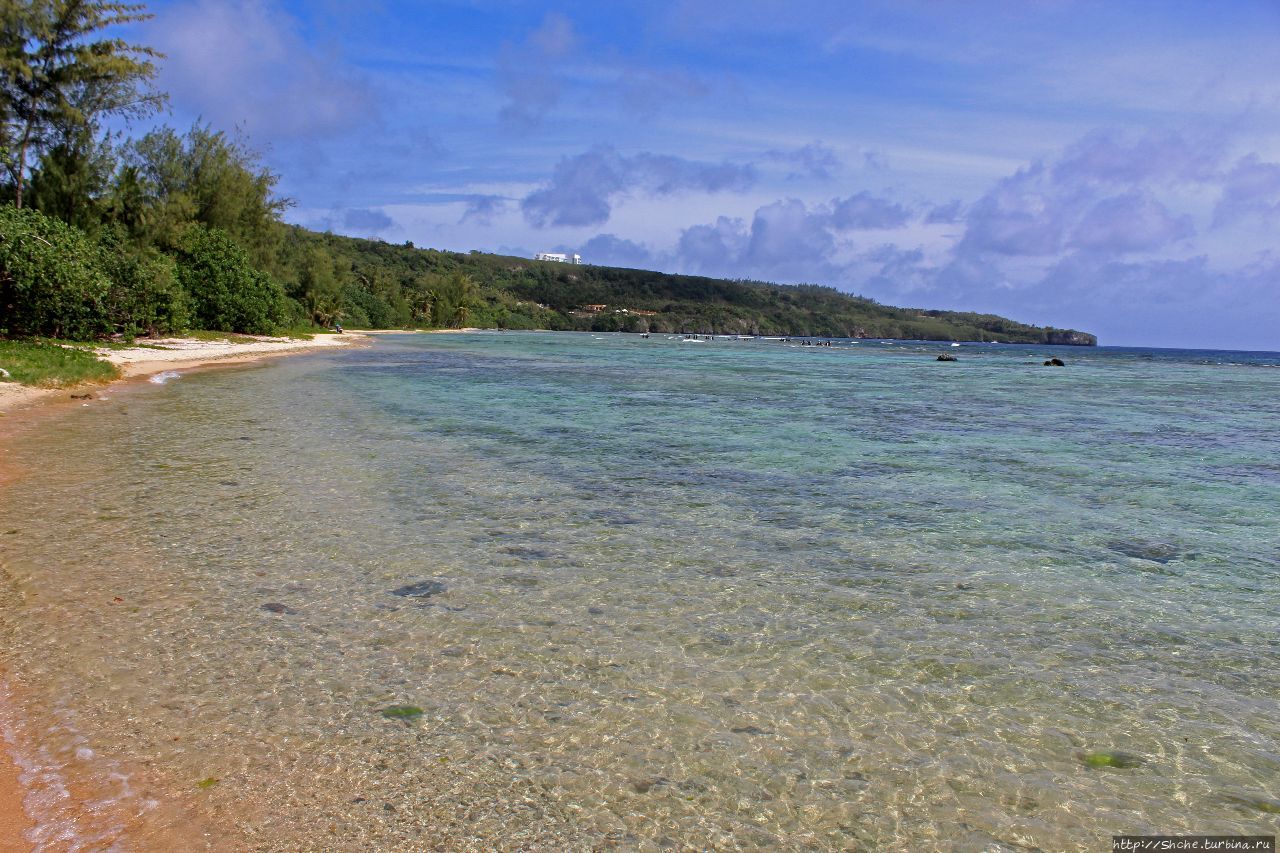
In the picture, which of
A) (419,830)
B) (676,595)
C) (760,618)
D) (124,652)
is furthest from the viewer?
(676,595)

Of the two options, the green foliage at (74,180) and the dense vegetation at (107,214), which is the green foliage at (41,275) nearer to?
the dense vegetation at (107,214)

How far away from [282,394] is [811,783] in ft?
73.3

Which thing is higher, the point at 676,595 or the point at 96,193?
the point at 96,193

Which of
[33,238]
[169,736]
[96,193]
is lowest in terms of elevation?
[169,736]

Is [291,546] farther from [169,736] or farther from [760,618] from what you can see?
[760,618]

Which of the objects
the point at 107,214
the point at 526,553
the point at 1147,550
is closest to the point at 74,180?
the point at 107,214

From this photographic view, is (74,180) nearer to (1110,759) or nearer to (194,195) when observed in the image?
(194,195)

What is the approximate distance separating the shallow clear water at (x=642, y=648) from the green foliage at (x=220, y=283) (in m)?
40.0

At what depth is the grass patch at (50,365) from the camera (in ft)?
64.1

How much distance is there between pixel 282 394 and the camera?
23125mm

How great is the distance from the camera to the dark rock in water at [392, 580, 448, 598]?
257 inches

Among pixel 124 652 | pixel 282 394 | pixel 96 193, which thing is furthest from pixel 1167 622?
pixel 96 193

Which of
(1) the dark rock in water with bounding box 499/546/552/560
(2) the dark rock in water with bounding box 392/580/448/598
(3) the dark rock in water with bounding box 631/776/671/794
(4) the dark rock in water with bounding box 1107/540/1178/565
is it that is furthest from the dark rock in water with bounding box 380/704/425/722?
(4) the dark rock in water with bounding box 1107/540/1178/565

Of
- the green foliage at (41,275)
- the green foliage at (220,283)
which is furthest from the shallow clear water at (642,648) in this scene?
the green foliage at (220,283)
